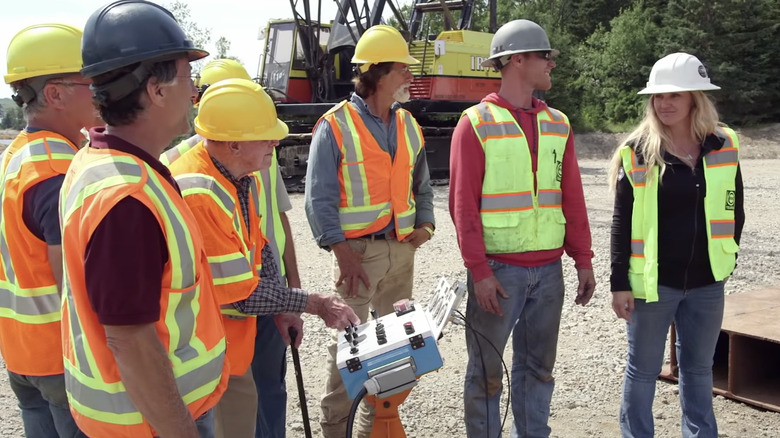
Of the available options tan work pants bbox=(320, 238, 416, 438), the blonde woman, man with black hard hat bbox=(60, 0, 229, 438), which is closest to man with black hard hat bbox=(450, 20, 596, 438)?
the blonde woman

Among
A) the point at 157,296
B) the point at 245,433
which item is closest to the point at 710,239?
the point at 245,433

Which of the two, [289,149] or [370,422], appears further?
[289,149]

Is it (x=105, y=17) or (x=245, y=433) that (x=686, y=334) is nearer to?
(x=245, y=433)

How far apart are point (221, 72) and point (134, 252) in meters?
3.07

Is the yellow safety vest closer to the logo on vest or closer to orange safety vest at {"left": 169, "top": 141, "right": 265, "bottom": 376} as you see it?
the logo on vest

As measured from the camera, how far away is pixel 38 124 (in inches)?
108

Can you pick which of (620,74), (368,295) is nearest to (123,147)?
(368,295)

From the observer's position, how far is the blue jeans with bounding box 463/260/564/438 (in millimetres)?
3729

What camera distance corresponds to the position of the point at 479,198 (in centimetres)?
375

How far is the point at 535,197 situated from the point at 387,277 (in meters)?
0.98

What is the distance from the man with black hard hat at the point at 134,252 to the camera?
1.76m

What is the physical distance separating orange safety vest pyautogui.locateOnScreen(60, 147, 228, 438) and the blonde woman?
7.61ft

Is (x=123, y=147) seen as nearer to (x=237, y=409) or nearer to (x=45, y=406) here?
(x=45, y=406)

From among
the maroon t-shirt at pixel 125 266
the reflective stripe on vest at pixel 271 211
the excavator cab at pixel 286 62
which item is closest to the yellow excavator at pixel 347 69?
the excavator cab at pixel 286 62
